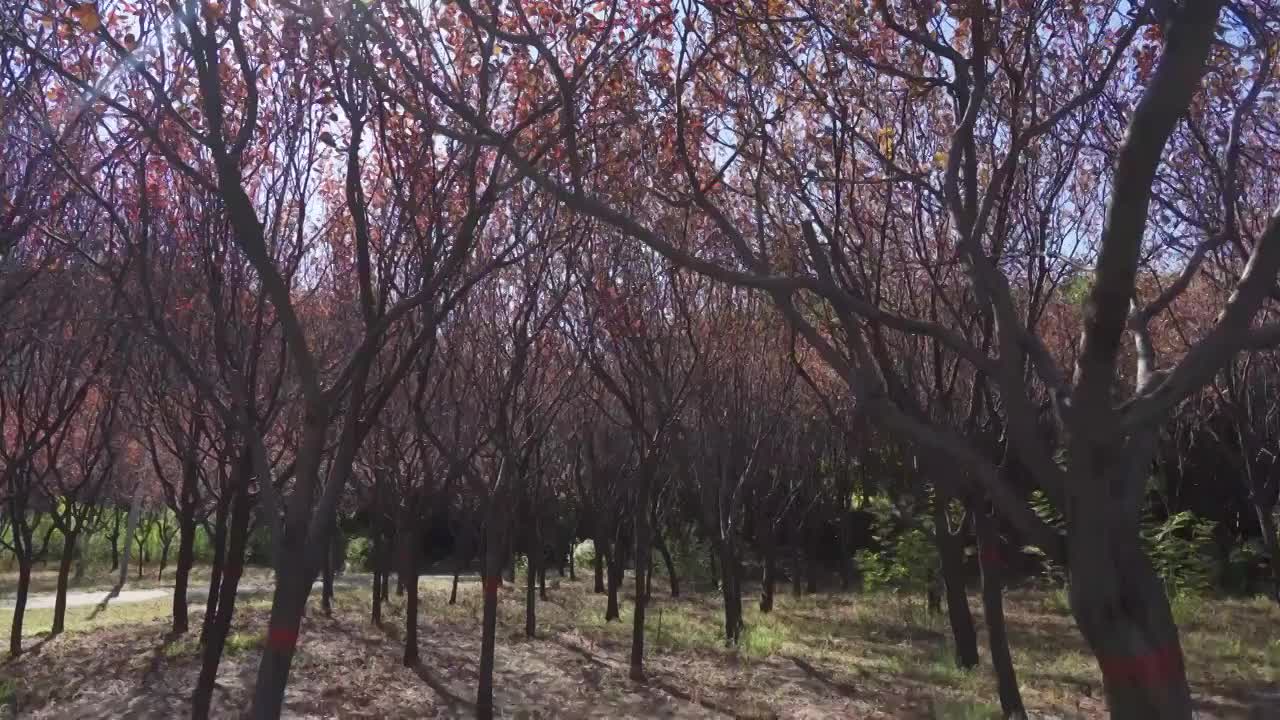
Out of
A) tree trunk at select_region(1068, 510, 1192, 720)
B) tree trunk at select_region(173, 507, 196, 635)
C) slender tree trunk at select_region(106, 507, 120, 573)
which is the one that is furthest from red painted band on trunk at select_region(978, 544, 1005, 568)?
slender tree trunk at select_region(106, 507, 120, 573)

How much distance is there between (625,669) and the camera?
9.52 m

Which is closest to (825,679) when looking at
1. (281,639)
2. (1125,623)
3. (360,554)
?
(281,639)

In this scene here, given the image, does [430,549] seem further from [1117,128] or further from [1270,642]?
[1117,128]

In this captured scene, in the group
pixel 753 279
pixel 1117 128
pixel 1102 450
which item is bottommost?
pixel 1102 450

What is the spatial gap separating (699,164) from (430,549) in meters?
19.4

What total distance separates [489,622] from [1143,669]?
551cm

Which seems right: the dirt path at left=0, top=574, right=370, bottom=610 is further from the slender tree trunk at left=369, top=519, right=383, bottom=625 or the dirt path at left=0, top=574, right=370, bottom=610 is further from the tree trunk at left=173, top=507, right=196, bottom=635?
the tree trunk at left=173, top=507, right=196, bottom=635

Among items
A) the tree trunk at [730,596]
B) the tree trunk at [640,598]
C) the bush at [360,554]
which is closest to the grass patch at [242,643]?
the tree trunk at [640,598]

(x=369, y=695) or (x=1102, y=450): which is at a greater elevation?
(x=1102, y=450)

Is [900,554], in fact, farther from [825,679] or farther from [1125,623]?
[1125,623]

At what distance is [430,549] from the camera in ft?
81.3

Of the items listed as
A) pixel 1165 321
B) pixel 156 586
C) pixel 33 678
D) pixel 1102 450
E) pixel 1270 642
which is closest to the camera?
pixel 1102 450

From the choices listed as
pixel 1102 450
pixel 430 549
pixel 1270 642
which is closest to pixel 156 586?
pixel 430 549

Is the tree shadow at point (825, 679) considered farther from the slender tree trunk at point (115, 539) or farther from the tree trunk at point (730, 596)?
the slender tree trunk at point (115, 539)
